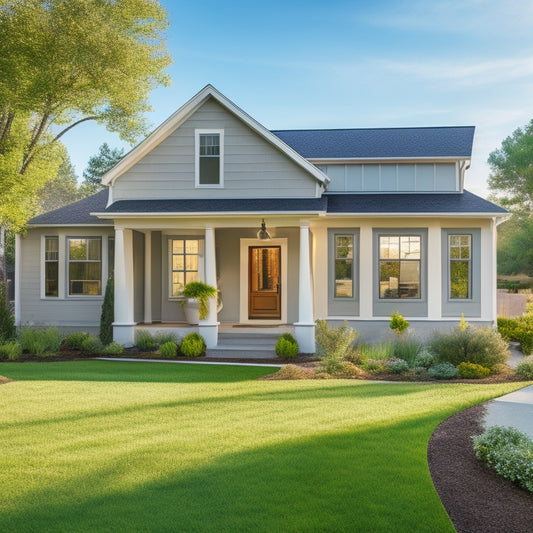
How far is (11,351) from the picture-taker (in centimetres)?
1449

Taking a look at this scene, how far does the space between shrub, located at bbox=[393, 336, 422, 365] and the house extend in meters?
2.06

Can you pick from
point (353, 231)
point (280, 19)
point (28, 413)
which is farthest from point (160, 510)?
point (280, 19)

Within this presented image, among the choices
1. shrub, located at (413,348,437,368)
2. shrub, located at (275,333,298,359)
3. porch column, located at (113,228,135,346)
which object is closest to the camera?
shrub, located at (413,348,437,368)

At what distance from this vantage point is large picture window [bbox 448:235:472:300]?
1630cm

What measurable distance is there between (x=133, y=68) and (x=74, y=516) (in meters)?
17.5

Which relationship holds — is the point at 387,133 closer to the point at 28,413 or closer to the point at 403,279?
the point at 403,279

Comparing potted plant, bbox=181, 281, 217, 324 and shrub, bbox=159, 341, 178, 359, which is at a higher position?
potted plant, bbox=181, 281, 217, 324

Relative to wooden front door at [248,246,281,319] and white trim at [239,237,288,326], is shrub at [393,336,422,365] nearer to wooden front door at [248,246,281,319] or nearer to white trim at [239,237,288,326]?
white trim at [239,237,288,326]

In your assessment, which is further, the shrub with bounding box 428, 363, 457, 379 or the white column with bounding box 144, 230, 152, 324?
the white column with bounding box 144, 230, 152, 324

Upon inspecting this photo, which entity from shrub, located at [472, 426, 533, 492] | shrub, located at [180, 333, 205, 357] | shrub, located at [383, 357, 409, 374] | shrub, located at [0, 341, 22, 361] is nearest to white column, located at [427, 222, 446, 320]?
shrub, located at [383, 357, 409, 374]

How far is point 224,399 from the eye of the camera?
912 cm

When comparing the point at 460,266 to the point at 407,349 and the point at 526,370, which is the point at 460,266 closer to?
the point at 407,349

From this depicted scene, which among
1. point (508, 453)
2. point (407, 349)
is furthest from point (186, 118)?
point (508, 453)

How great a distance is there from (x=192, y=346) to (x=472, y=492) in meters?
10.0
